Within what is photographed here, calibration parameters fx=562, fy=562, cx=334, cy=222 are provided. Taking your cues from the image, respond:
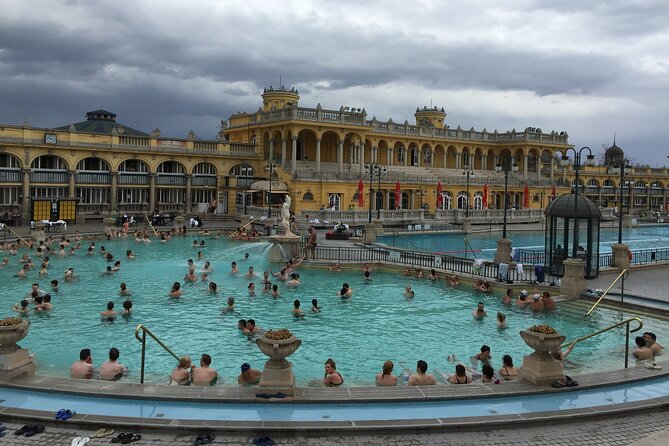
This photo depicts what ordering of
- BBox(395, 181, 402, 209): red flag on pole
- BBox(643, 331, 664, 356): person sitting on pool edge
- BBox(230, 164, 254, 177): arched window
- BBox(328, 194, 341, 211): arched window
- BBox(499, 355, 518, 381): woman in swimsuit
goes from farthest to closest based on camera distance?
BBox(230, 164, 254, 177): arched window < BBox(395, 181, 402, 209): red flag on pole < BBox(328, 194, 341, 211): arched window < BBox(643, 331, 664, 356): person sitting on pool edge < BBox(499, 355, 518, 381): woman in swimsuit

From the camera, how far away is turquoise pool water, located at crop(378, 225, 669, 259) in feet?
127

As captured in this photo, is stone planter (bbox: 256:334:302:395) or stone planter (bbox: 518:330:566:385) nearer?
stone planter (bbox: 256:334:302:395)

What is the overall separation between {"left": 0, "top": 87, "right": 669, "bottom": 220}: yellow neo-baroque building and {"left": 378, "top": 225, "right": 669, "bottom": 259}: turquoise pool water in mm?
5095

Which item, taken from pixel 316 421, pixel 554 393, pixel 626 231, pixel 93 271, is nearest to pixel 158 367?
pixel 316 421

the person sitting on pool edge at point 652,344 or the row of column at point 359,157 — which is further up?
the row of column at point 359,157

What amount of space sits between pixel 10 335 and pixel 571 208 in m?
21.6

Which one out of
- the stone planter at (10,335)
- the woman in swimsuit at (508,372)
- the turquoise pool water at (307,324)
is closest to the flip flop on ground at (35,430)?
the stone planter at (10,335)

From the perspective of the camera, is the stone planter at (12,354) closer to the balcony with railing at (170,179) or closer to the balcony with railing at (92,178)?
the balcony with railing at (92,178)

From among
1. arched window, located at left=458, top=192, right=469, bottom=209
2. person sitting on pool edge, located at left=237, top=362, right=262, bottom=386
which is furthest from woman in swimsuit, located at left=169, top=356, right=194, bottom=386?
arched window, located at left=458, top=192, right=469, bottom=209

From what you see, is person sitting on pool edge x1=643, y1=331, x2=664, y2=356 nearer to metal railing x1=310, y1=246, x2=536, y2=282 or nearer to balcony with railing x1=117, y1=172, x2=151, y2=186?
metal railing x1=310, y1=246, x2=536, y2=282

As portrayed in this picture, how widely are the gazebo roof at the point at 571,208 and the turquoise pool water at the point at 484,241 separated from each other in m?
9.06

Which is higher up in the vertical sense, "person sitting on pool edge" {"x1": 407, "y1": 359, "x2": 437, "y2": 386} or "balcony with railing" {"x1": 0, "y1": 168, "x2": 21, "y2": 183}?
"balcony with railing" {"x1": 0, "y1": 168, "x2": 21, "y2": 183}

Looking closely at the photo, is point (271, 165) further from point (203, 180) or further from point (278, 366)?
point (278, 366)

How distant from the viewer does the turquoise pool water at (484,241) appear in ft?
127
